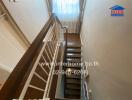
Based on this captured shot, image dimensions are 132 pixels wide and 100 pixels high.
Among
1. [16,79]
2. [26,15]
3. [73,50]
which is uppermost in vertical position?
[73,50]

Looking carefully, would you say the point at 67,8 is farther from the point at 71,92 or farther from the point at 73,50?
the point at 71,92

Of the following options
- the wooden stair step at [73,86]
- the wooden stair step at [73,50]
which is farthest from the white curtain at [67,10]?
the wooden stair step at [73,86]

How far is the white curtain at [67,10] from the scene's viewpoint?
5562 mm

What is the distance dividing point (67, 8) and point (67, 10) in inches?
4.1

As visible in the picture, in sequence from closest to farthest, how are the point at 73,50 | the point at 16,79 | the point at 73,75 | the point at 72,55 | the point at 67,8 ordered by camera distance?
1. the point at 16,79
2. the point at 73,75
3. the point at 72,55
4. the point at 73,50
5. the point at 67,8

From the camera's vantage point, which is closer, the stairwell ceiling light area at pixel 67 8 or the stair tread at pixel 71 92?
the stair tread at pixel 71 92

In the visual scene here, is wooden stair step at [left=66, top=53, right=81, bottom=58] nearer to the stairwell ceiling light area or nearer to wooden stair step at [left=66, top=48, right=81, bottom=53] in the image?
wooden stair step at [left=66, top=48, right=81, bottom=53]

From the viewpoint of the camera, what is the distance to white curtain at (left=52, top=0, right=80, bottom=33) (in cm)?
556

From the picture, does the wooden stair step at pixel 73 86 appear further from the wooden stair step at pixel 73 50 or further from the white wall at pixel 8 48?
the white wall at pixel 8 48

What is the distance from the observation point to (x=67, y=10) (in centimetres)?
584

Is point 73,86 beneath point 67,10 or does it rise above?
beneath

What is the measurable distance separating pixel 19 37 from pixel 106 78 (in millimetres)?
2025

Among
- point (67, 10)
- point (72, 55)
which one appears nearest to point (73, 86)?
point (72, 55)

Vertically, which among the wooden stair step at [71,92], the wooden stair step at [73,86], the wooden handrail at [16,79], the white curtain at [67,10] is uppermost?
the white curtain at [67,10]
